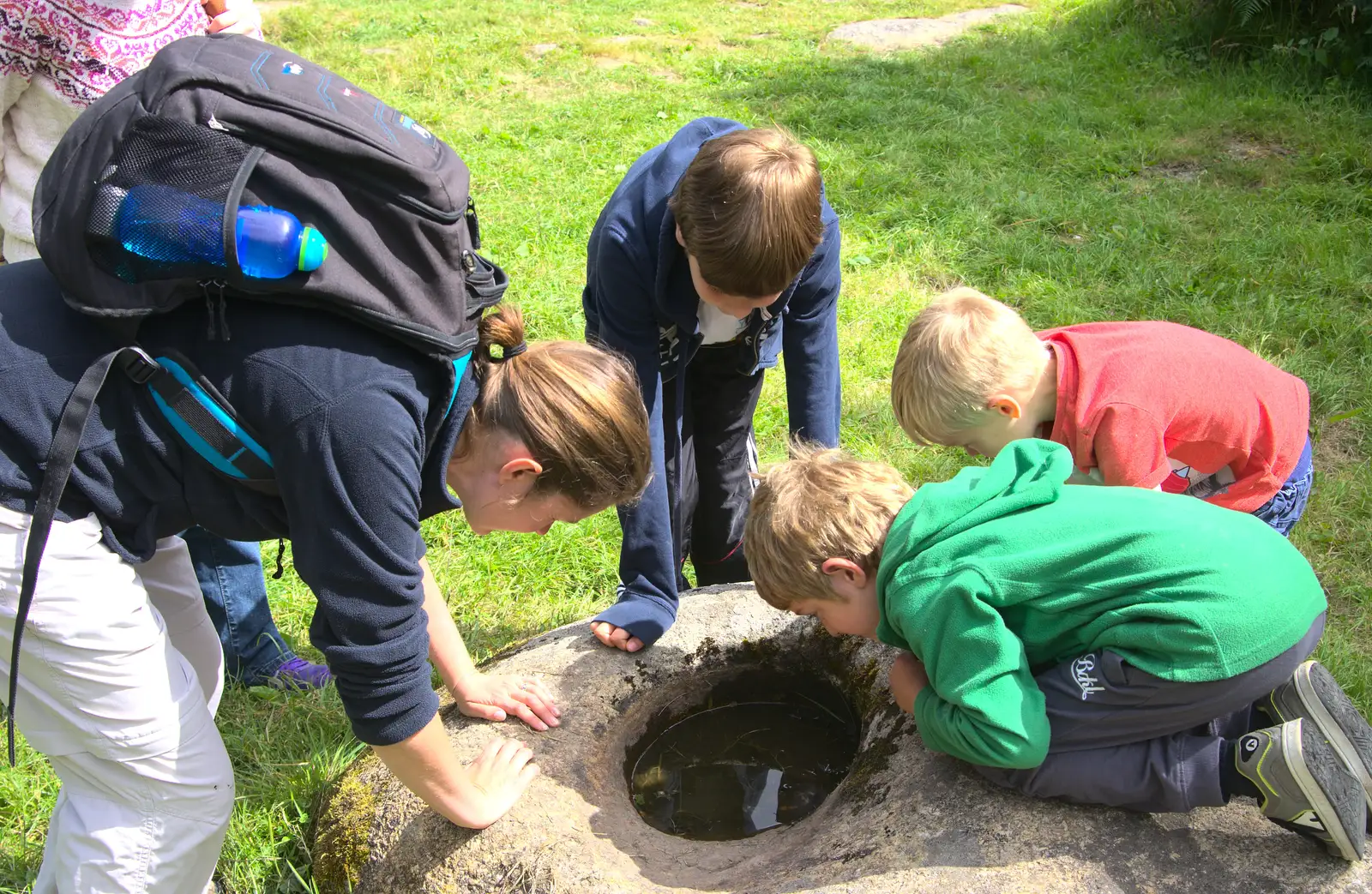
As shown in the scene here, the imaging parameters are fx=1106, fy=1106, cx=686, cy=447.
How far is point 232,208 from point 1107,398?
5.95ft

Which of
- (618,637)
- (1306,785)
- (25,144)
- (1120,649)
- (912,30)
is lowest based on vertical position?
(618,637)

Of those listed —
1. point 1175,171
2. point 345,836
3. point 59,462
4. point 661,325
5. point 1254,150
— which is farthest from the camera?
point 1254,150

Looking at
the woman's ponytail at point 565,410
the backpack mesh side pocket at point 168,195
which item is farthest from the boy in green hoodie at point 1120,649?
the backpack mesh side pocket at point 168,195

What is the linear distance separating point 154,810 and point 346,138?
1.24 metres

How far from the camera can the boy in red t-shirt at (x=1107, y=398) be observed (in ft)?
8.02

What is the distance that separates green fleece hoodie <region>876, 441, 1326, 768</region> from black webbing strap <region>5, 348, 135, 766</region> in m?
1.34

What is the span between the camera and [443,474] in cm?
184

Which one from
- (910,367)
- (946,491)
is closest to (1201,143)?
(910,367)

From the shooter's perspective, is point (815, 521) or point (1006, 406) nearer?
point (815, 521)

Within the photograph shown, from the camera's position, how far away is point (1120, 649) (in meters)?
1.94

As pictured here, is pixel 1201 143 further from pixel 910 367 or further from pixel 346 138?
pixel 346 138

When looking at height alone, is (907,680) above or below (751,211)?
below

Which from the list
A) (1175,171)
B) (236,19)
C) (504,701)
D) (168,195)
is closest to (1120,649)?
(504,701)

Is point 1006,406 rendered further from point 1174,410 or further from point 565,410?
point 565,410
